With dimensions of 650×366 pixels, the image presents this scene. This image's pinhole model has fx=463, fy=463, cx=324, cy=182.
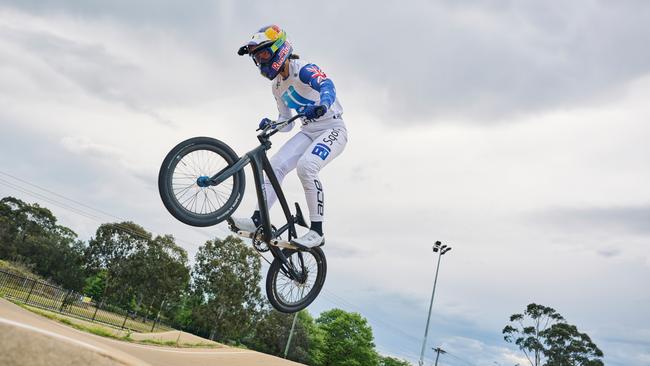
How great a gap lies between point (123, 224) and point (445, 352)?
49939 mm

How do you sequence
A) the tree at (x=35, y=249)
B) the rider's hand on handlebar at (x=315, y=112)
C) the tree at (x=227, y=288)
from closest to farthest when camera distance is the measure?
the rider's hand on handlebar at (x=315, y=112) → the tree at (x=227, y=288) → the tree at (x=35, y=249)

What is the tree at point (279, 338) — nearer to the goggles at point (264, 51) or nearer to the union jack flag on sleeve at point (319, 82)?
the union jack flag on sleeve at point (319, 82)

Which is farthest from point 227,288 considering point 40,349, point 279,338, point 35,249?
point 40,349

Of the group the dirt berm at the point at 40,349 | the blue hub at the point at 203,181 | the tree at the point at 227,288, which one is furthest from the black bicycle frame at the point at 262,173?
the tree at the point at 227,288

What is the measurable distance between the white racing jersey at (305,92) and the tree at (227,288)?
46161 mm

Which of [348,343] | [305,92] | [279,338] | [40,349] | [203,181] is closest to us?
[40,349]

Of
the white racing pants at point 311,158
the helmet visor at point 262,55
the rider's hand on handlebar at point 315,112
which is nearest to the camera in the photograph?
the rider's hand on handlebar at point 315,112

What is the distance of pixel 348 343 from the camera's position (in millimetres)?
66938

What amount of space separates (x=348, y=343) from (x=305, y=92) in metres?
64.1

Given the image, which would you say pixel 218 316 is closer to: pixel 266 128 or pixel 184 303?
pixel 184 303

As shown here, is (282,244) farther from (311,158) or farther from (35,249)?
(35,249)

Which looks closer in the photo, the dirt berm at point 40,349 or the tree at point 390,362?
the dirt berm at point 40,349

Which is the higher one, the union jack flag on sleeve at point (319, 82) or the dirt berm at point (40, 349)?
the union jack flag on sleeve at point (319, 82)

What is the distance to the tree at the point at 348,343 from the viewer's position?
2591 inches
